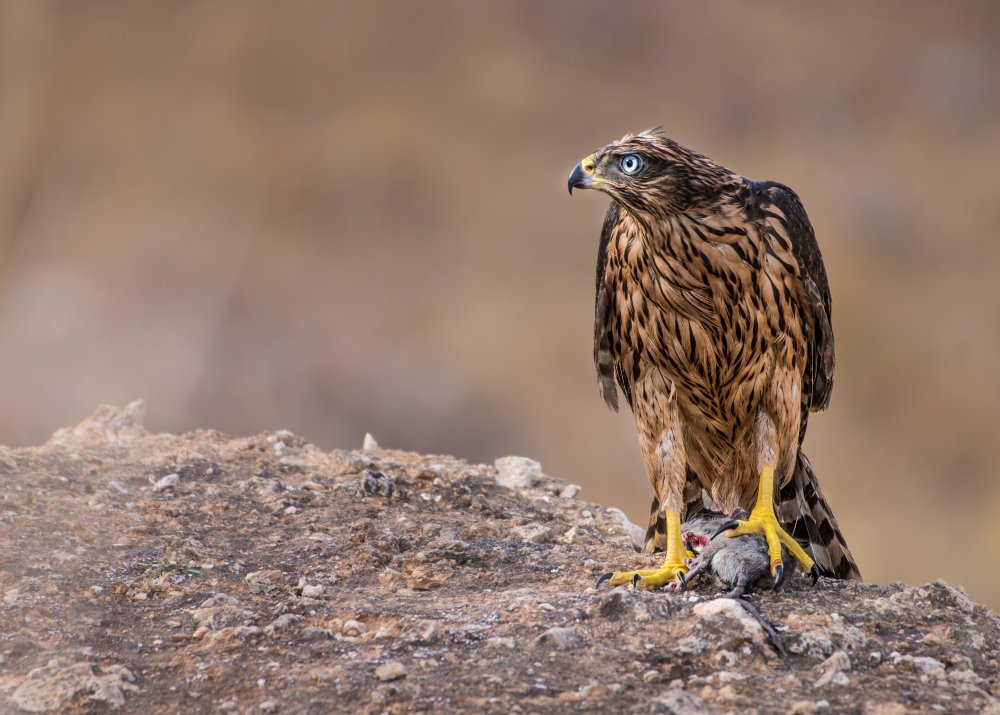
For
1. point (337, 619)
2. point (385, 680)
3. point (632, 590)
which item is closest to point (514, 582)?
point (632, 590)

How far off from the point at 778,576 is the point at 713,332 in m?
1.00

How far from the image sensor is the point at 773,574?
4035 millimetres

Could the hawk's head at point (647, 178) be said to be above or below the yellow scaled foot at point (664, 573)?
above

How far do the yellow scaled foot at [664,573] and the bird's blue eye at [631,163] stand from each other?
144 cm

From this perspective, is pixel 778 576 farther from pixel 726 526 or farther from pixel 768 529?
pixel 726 526

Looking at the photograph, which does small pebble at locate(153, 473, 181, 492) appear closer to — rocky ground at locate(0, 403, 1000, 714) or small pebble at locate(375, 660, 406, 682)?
rocky ground at locate(0, 403, 1000, 714)

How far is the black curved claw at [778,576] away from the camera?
13.1 feet

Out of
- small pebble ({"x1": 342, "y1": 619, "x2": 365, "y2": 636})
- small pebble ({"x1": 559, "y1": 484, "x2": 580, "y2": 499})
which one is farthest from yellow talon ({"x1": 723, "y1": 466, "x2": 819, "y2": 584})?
small pebble ({"x1": 342, "y1": 619, "x2": 365, "y2": 636})

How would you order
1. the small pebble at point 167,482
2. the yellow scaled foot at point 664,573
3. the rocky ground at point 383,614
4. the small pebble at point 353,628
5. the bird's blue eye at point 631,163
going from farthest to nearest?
1. the small pebble at point 167,482
2. the bird's blue eye at point 631,163
3. the yellow scaled foot at point 664,573
4. the small pebble at point 353,628
5. the rocky ground at point 383,614

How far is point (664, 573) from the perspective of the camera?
4160 millimetres

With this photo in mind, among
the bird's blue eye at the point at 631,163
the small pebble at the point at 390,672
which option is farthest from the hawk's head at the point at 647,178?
the small pebble at the point at 390,672

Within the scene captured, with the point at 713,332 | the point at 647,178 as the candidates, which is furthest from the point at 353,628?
the point at 647,178

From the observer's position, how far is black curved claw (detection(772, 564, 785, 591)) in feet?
13.1

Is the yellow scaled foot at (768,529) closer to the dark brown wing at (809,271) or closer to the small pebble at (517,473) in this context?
the dark brown wing at (809,271)
